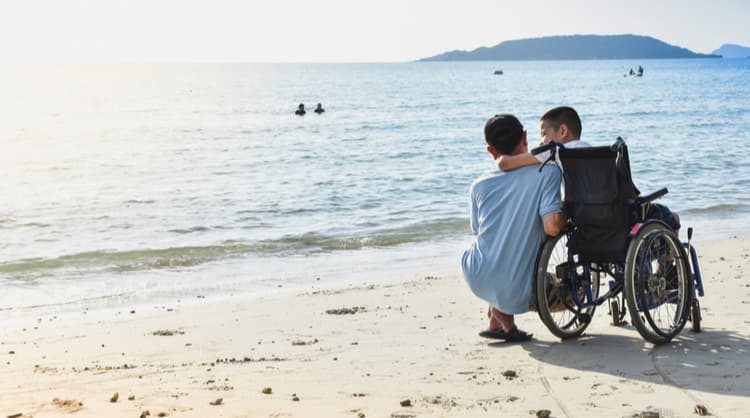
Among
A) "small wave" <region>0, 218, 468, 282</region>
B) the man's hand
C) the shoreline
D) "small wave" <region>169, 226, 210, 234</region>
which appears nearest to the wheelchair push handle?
the man's hand

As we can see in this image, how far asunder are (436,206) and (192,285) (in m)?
6.79

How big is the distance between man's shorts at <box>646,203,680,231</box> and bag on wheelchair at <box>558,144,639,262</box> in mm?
276

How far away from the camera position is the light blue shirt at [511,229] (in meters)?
4.87

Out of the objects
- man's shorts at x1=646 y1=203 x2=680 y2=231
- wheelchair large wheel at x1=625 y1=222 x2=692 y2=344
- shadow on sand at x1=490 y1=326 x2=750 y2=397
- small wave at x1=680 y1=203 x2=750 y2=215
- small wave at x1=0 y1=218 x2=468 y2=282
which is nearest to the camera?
shadow on sand at x1=490 y1=326 x2=750 y2=397

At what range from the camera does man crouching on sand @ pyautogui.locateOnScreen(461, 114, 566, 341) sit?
15.9 ft

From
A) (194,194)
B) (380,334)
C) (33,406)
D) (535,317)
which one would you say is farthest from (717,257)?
(194,194)

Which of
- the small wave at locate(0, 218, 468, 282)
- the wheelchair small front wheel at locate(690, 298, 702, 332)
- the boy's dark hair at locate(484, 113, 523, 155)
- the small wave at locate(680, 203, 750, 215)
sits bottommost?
the small wave at locate(680, 203, 750, 215)

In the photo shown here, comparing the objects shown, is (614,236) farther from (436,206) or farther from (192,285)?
(436,206)

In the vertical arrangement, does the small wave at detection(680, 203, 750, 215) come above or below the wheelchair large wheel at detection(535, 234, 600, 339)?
below

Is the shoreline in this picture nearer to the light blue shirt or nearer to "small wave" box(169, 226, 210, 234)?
"small wave" box(169, 226, 210, 234)

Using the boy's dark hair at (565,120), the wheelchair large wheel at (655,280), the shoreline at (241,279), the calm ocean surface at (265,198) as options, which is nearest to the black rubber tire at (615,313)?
the wheelchair large wheel at (655,280)

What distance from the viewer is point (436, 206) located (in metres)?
15.0

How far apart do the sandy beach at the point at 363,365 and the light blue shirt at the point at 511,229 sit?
15.0 inches

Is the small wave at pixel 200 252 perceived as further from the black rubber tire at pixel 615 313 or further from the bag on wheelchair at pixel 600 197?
the bag on wheelchair at pixel 600 197
